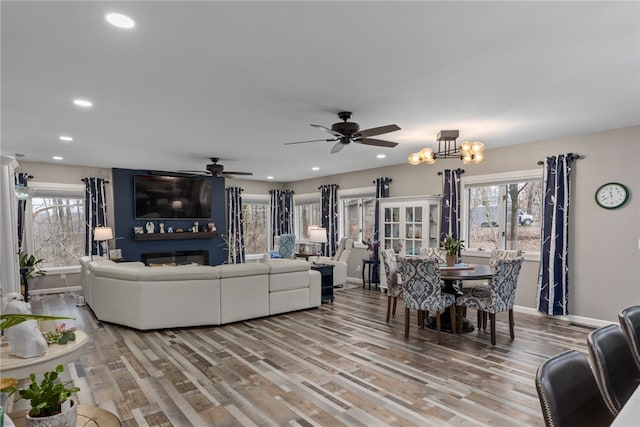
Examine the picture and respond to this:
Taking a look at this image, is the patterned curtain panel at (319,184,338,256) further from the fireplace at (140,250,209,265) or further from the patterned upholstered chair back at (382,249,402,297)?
the patterned upholstered chair back at (382,249,402,297)

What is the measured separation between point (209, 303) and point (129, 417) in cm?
213

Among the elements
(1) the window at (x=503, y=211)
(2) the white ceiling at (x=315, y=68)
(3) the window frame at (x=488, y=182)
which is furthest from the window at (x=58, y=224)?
(1) the window at (x=503, y=211)

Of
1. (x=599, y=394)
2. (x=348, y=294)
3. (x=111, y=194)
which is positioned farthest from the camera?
(x=111, y=194)

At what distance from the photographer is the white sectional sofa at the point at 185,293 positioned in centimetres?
451

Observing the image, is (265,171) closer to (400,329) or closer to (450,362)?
(400,329)

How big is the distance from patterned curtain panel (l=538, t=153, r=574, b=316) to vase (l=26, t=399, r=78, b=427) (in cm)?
554

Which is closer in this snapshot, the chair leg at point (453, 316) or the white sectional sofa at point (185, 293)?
the chair leg at point (453, 316)

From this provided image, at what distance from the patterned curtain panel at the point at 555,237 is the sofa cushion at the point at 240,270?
13.0 feet

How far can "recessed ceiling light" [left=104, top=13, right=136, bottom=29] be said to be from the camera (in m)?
2.00

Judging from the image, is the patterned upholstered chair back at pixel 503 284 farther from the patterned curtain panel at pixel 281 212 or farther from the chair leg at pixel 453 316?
the patterned curtain panel at pixel 281 212

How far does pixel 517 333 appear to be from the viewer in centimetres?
443

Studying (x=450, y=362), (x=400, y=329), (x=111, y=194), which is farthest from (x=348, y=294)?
(x=111, y=194)

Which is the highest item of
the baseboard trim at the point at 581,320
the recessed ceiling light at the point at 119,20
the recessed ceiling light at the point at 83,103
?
the recessed ceiling light at the point at 119,20

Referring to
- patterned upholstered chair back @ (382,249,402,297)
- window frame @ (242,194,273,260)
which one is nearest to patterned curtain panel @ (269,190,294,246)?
window frame @ (242,194,273,260)
